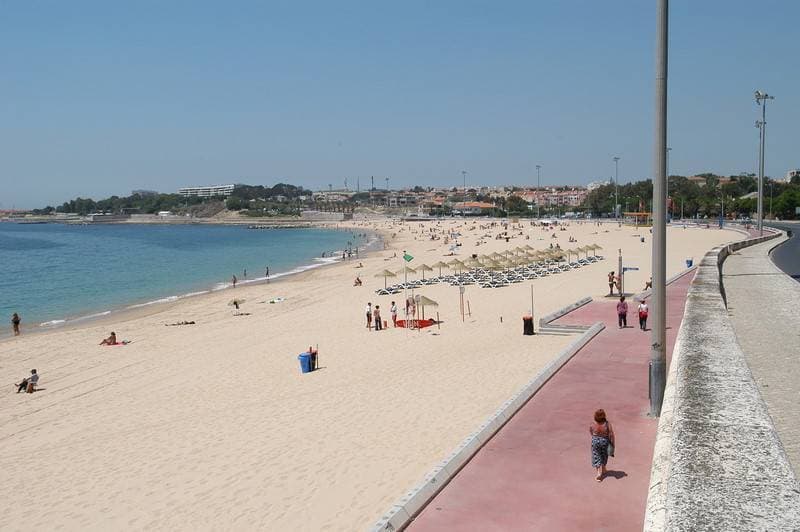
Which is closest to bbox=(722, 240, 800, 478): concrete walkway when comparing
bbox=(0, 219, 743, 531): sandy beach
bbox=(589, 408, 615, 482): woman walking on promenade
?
bbox=(589, 408, 615, 482): woman walking on promenade

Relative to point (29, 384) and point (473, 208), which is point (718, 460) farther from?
point (473, 208)

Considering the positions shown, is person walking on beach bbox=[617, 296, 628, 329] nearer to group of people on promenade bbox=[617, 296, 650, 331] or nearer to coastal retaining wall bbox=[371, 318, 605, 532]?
group of people on promenade bbox=[617, 296, 650, 331]

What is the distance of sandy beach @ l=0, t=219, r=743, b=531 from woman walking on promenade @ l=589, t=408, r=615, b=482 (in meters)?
2.39

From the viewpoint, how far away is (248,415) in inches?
486

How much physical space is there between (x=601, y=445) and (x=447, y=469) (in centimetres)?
159

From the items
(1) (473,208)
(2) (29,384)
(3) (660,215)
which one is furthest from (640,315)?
(1) (473,208)

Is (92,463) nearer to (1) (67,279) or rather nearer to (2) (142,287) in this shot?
(2) (142,287)

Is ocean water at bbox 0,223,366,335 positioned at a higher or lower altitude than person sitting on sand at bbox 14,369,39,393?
lower

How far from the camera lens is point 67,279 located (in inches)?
1834

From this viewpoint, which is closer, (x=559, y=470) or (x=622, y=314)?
(x=559, y=470)

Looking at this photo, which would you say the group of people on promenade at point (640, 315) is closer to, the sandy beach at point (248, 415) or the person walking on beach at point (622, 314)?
the person walking on beach at point (622, 314)

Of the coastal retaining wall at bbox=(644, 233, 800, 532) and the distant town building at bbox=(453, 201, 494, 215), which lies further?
the distant town building at bbox=(453, 201, 494, 215)

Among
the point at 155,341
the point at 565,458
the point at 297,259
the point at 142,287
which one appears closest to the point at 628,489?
the point at 565,458

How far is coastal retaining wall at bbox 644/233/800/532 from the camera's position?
3.86 metres
